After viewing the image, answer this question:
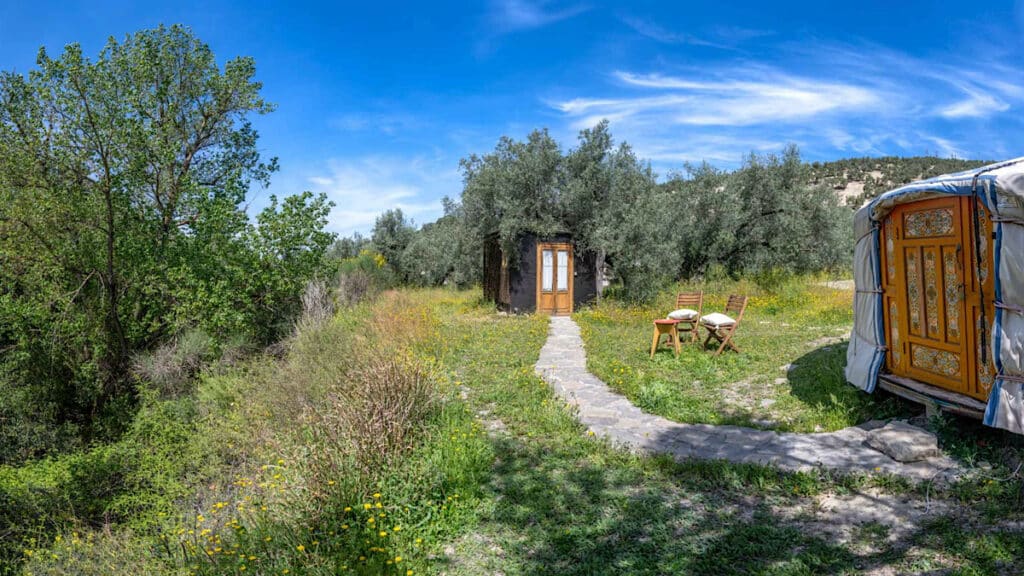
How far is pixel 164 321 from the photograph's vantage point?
13.6 meters

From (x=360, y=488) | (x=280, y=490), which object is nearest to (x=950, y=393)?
(x=360, y=488)

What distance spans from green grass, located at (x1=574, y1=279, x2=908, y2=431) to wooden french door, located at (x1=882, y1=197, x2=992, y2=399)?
60cm

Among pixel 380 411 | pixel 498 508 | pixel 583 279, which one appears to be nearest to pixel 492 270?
pixel 583 279

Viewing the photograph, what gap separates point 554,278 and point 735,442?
413 inches

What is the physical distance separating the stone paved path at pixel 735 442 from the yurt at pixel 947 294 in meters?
0.77

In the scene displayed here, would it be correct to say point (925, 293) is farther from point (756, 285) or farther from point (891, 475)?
point (756, 285)

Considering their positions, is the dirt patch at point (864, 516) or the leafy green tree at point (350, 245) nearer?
the dirt patch at point (864, 516)

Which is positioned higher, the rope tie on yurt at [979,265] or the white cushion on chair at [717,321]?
the rope tie on yurt at [979,265]

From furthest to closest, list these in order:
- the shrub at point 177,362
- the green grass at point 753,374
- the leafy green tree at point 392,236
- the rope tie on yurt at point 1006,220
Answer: the leafy green tree at point 392,236 → the shrub at point 177,362 → the green grass at point 753,374 → the rope tie on yurt at point 1006,220

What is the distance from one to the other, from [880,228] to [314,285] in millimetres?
11619

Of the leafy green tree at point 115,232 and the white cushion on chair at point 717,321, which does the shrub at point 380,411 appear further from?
the leafy green tree at point 115,232

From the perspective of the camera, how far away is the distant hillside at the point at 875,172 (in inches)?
1288

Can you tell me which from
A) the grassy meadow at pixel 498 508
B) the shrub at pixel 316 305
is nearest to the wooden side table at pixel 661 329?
the grassy meadow at pixel 498 508

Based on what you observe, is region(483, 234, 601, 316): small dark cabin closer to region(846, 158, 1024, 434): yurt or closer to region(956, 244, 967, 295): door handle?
region(846, 158, 1024, 434): yurt
